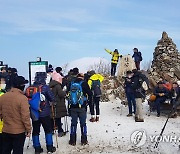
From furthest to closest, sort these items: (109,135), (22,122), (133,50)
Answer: (133,50) < (109,135) < (22,122)

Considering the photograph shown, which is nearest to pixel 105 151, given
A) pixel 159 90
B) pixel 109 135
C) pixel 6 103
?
pixel 109 135

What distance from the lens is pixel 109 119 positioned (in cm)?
1178

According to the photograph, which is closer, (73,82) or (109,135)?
(73,82)

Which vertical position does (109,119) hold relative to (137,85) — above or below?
below

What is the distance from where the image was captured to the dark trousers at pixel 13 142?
629 cm

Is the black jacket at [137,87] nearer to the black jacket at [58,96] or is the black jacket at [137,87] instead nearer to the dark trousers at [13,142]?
the black jacket at [58,96]

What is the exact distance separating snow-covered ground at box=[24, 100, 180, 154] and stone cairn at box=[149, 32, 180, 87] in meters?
4.79

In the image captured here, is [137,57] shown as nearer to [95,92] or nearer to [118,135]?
[95,92]

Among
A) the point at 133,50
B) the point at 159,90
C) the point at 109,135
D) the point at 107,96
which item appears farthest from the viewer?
the point at 133,50

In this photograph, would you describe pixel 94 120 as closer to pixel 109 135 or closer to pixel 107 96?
pixel 109 135

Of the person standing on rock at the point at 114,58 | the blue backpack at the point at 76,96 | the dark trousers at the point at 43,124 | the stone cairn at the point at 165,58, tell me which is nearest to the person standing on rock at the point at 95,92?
the blue backpack at the point at 76,96

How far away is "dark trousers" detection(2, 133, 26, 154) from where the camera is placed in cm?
629

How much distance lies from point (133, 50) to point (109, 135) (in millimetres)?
10357

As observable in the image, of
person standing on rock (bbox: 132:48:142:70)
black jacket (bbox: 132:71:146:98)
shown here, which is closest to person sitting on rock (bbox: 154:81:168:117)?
black jacket (bbox: 132:71:146:98)
